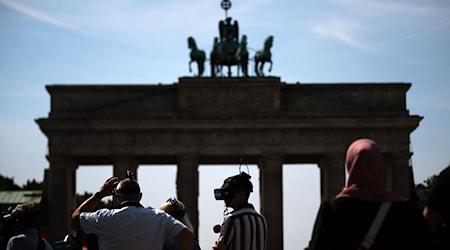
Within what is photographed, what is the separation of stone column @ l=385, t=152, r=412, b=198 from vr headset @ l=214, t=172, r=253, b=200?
172 ft

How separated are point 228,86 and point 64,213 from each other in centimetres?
1409

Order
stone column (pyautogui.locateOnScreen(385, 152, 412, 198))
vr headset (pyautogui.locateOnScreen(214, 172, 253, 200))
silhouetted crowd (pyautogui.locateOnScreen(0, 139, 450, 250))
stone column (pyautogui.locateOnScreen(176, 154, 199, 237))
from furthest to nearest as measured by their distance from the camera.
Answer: stone column (pyautogui.locateOnScreen(176, 154, 199, 237)), stone column (pyautogui.locateOnScreen(385, 152, 412, 198)), vr headset (pyautogui.locateOnScreen(214, 172, 253, 200)), silhouetted crowd (pyautogui.locateOnScreen(0, 139, 450, 250))

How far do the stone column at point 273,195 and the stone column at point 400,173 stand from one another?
755cm

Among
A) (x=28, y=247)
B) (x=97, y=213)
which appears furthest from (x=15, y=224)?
(x=97, y=213)

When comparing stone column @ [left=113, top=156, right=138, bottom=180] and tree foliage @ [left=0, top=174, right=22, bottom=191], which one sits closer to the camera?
stone column @ [left=113, top=156, right=138, bottom=180]

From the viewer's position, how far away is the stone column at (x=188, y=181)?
64.9 metres

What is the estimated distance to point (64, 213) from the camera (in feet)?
213

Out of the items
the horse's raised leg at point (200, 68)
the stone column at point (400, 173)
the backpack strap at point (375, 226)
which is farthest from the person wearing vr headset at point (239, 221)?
the horse's raised leg at point (200, 68)

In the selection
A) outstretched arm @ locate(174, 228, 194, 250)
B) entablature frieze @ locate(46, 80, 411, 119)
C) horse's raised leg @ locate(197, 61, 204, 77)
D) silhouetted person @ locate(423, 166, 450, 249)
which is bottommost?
outstretched arm @ locate(174, 228, 194, 250)

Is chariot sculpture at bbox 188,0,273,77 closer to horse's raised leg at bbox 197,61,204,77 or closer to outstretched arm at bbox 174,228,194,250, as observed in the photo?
horse's raised leg at bbox 197,61,204,77

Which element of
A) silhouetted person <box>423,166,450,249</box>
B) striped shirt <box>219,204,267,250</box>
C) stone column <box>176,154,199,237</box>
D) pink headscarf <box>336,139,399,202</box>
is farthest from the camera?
stone column <box>176,154,199,237</box>

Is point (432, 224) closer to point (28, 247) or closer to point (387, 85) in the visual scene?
point (28, 247)

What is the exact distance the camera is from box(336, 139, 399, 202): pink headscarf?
8.36m

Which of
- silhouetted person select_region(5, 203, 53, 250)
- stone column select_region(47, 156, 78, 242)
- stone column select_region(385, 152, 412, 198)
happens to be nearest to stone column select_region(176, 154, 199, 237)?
stone column select_region(47, 156, 78, 242)
